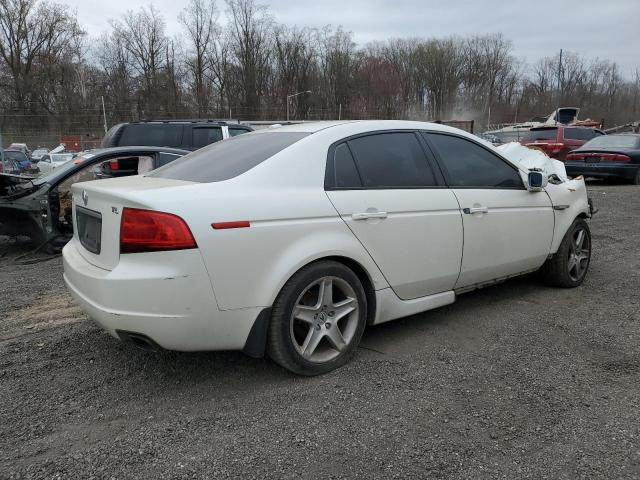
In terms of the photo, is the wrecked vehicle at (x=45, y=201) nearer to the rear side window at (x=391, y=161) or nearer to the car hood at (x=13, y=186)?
the car hood at (x=13, y=186)

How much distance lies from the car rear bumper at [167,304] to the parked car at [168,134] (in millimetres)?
8661

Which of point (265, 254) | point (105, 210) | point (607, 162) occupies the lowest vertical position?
point (265, 254)

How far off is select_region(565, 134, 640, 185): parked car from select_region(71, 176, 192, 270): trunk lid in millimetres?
13406

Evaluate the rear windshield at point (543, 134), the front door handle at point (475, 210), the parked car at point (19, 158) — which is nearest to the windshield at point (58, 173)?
the front door handle at point (475, 210)

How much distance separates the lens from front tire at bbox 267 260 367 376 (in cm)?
298

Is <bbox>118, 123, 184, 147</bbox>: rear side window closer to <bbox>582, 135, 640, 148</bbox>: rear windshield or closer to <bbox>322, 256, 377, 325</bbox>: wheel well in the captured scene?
<bbox>322, 256, 377, 325</bbox>: wheel well

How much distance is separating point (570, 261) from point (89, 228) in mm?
4152

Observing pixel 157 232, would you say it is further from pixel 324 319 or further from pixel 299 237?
pixel 324 319

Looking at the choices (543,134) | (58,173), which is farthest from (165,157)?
(543,134)

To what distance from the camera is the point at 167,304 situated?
8.75 feet

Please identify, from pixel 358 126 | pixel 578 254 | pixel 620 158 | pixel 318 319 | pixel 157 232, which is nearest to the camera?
pixel 157 232

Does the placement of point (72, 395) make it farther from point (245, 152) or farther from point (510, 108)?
point (510, 108)

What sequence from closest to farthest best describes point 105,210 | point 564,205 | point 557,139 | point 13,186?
point 105,210 < point 564,205 < point 13,186 < point 557,139

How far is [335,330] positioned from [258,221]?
877 mm
